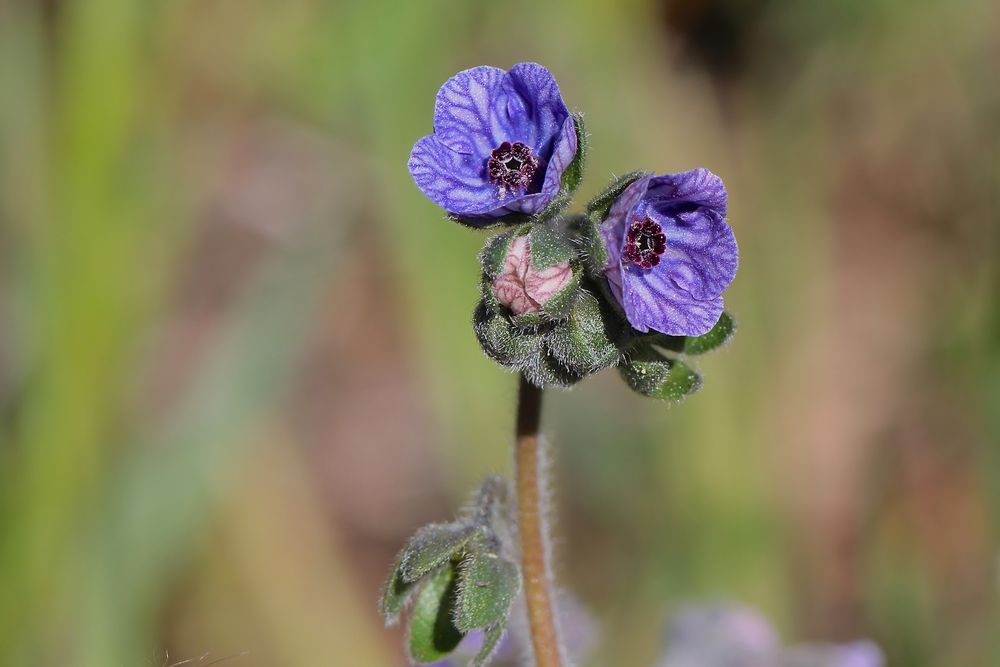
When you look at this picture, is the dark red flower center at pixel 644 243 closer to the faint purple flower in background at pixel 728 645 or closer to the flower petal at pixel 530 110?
the flower petal at pixel 530 110

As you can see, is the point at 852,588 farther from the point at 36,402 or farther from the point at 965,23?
the point at 36,402

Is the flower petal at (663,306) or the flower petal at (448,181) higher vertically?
the flower petal at (448,181)

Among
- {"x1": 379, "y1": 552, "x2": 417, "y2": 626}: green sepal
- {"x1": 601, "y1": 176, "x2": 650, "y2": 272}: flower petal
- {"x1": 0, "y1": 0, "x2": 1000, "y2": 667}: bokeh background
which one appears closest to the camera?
{"x1": 601, "y1": 176, "x2": 650, "y2": 272}: flower petal

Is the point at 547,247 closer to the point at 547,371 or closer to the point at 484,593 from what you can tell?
the point at 547,371

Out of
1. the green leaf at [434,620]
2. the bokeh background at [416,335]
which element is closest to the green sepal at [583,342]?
the green leaf at [434,620]

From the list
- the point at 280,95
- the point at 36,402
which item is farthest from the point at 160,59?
the point at 36,402

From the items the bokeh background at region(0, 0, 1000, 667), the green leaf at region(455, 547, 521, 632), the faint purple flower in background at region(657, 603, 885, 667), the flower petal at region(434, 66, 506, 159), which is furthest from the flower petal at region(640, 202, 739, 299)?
the bokeh background at region(0, 0, 1000, 667)

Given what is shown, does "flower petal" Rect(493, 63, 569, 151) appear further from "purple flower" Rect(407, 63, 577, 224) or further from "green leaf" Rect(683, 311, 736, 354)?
"green leaf" Rect(683, 311, 736, 354)
